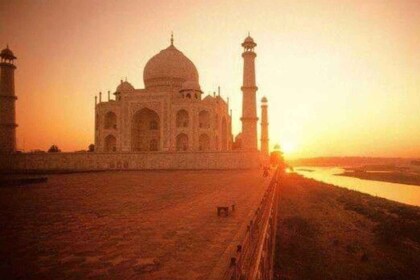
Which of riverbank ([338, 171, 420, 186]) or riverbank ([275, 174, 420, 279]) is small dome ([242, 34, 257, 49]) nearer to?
riverbank ([275, 174, 420, 279])

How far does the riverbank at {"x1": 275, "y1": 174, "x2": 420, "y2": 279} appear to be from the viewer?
8766mm

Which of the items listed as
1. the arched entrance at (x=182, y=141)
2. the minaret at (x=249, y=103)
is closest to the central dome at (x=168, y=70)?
the arched entrance at (x=182, y=141)

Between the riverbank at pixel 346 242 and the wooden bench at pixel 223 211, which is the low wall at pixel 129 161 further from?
the wooden bench at pixel 223 211

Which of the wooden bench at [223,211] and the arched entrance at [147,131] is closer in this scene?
the wooden bench at [223,211]

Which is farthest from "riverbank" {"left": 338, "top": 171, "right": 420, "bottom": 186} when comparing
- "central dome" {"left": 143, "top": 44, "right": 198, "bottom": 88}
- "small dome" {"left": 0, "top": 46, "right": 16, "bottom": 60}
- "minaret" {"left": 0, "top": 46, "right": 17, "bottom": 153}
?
"small dome" {"left": 0, "top": 46, "right": 16, "bottom": 60}

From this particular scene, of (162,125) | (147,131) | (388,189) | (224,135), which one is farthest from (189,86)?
(388,189)

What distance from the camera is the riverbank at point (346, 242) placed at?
28.8ft

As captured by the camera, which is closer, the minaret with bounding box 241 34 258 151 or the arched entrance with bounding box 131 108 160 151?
the minaret with bounding box 241 34 258 151

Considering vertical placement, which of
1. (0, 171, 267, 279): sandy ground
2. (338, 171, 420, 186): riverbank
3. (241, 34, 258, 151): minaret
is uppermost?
(241, 34, 258, 151): minaret

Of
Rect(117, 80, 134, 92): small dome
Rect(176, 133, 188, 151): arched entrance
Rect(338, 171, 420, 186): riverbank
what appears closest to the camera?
Rect(176, 133, 188, 151): arched entrance

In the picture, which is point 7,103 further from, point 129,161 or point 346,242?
point 346,242

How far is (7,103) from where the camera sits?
3064cm

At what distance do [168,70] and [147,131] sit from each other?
745 centimetres

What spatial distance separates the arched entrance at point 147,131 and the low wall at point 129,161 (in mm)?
6081
